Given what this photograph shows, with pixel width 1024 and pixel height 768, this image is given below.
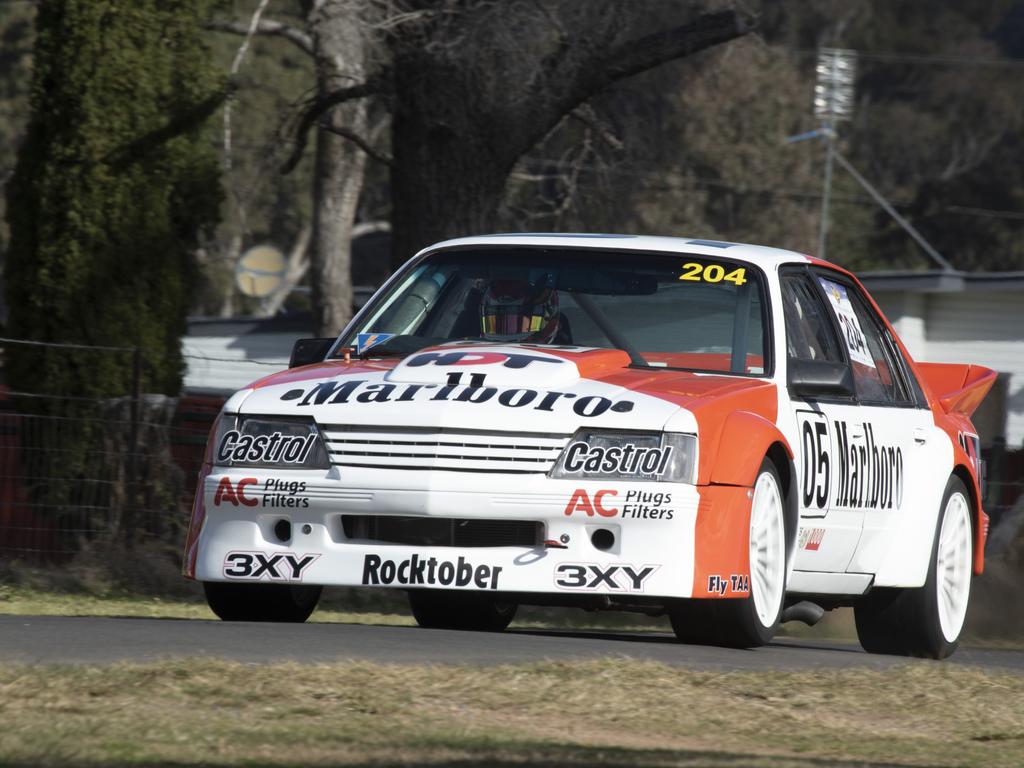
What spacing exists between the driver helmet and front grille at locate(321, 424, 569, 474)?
1.07m

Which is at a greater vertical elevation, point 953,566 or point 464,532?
point 464,532

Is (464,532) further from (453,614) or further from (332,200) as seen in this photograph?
(332,200)

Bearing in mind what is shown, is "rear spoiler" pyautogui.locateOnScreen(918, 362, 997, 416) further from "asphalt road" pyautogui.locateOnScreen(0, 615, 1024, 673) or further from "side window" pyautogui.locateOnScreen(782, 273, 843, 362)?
"asphalt road" pyautogui.locateOnScreen(0, 615, 1024, 673)

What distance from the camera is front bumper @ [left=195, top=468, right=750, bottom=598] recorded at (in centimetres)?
648

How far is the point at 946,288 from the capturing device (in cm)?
2389

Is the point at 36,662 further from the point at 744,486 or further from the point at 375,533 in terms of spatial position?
the point at 744,486

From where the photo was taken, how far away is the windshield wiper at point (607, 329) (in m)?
7.40

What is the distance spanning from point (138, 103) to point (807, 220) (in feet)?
132

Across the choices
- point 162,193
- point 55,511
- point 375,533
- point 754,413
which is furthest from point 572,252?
point 162,193

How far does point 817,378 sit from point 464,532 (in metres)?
1.62

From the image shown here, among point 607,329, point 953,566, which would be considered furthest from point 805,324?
point 953,566

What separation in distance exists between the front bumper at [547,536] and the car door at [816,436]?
0.83 metres

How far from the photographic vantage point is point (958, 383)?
31.0ft

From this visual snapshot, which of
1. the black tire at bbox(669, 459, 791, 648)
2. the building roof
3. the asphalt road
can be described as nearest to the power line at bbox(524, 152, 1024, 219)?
the building roof
